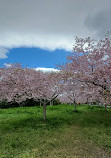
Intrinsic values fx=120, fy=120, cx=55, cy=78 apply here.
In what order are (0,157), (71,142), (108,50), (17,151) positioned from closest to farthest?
(0,157) → (17,151) → (71,142) → (108,50)

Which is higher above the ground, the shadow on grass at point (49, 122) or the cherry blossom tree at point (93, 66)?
the cherry blossom tree at point (93, 66)

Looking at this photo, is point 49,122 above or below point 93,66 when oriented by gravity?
below

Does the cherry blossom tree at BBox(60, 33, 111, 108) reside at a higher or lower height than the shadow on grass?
higher

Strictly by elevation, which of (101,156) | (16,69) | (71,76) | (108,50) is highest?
(108,50)

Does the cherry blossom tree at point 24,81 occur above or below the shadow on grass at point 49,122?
above

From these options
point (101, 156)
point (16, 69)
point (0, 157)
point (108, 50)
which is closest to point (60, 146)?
point (101, 156)

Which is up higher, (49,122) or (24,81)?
(24,81)

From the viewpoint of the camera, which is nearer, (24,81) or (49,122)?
(24,81)

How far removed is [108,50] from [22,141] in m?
8.81

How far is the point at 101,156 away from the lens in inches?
203

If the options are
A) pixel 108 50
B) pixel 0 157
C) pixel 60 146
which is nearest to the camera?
pixel 0 157

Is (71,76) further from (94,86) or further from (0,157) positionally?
(0,157)

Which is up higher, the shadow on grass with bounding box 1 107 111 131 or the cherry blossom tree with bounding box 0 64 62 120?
the cherry blossom tree with bounding box 0 64 62 120

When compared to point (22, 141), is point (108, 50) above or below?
above
